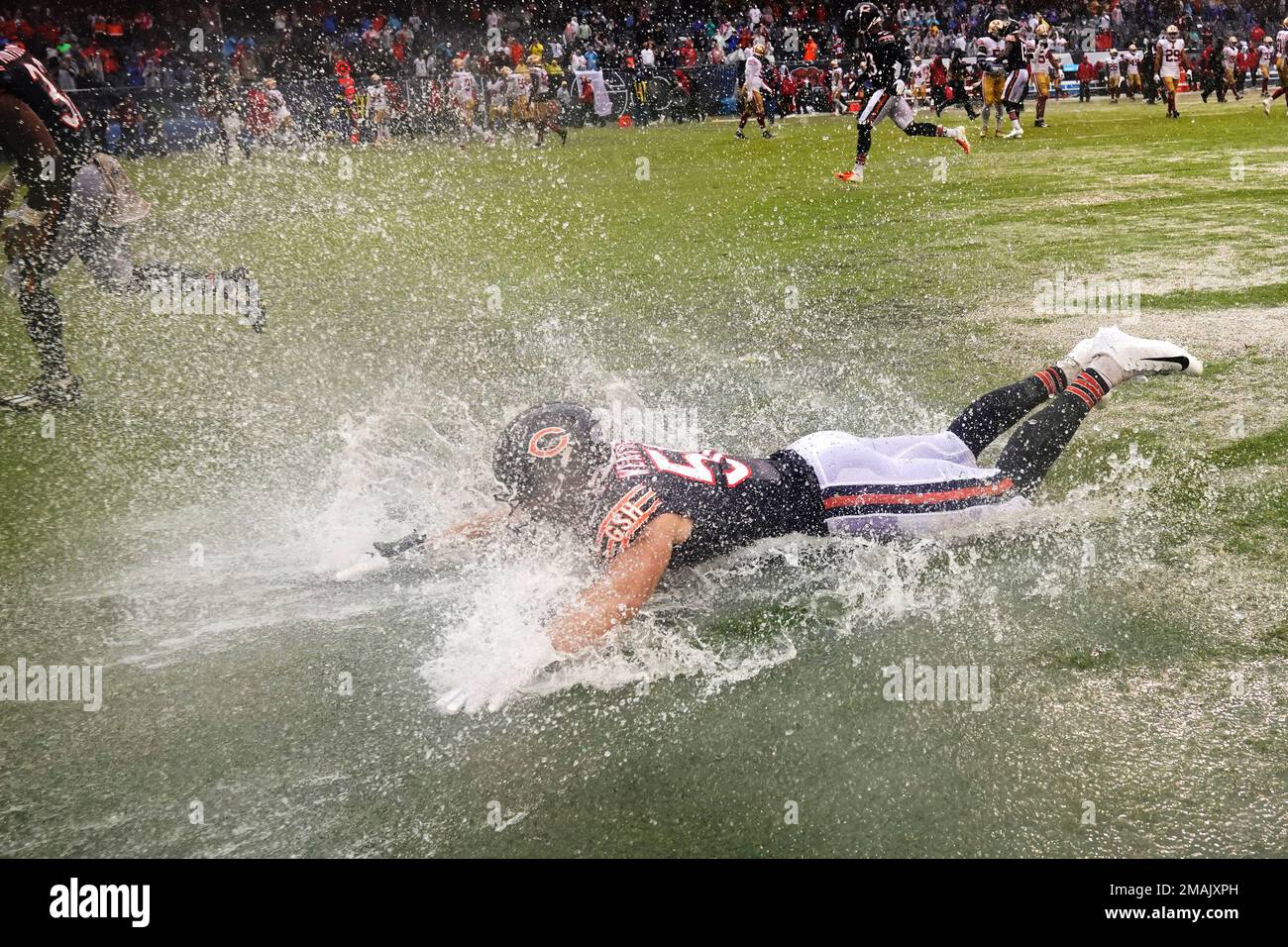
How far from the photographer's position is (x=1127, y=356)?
449cm

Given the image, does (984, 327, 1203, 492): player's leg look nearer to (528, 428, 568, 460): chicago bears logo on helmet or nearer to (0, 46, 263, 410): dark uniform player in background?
(528, 428, 568, 460): chicago bears logo on helmet

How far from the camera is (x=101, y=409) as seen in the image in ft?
20.8

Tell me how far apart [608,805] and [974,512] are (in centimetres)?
204

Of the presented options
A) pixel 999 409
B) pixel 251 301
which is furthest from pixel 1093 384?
pixel 251 301

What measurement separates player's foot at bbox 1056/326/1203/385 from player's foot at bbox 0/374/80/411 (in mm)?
5659

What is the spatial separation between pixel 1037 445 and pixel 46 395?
5.67 m

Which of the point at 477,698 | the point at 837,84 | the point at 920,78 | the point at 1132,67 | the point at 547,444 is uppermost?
the point at 1132,67

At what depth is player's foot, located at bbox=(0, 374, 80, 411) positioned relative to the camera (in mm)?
6359

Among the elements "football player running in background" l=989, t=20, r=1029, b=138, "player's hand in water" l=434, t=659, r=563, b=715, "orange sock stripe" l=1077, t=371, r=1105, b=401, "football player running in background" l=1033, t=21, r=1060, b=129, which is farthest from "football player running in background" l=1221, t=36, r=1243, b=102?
"player's hand in water" l=434, t=659, r=563, b=715

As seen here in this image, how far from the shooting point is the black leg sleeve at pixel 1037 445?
4.21m

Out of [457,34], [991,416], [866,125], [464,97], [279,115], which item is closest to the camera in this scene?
[991,416]

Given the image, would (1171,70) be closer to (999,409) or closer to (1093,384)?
(1093,384)

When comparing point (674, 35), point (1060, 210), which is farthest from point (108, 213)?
point (674, 35)

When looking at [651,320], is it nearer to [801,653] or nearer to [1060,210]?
[801,653]
